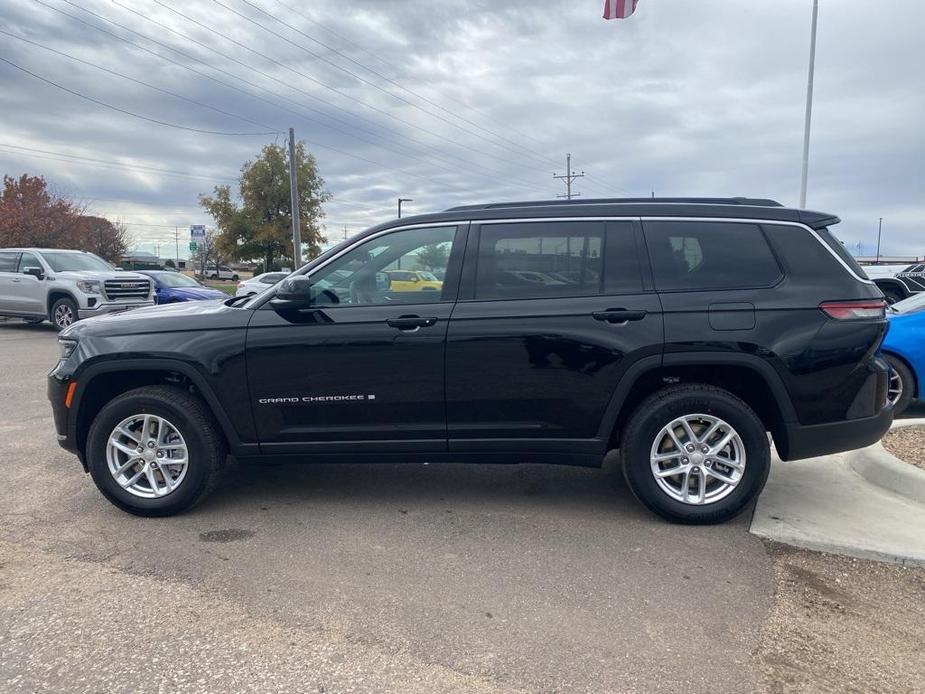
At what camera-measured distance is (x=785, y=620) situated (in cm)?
319

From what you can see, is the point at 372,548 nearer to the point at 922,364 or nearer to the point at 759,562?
the point at 759,562

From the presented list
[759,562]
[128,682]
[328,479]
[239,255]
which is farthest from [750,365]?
[239,255]

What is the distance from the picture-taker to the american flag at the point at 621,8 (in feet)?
51.0

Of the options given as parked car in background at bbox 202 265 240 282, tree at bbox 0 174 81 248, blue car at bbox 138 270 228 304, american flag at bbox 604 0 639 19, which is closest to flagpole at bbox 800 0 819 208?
american flag at bbox 604 0 639 19

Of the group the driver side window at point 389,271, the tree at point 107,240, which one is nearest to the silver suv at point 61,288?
the driver side window at point 389,271

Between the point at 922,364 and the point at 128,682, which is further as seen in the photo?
the point at 922,364

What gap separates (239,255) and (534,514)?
3621 cm

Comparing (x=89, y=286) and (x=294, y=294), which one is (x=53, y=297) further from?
(x=294, y=294)

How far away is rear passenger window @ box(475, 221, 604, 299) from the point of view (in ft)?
14.0

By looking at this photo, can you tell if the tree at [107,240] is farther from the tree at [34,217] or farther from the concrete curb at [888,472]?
the concrete curb at [888,472]

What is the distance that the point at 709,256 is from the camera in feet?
14.0

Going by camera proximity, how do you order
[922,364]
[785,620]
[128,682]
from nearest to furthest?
1. [128,682]
2. [785,620]
3. [922,364]

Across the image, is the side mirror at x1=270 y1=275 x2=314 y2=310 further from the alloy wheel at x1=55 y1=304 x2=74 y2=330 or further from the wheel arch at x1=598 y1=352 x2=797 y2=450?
the alloy wheel at x1=55 y1=304 x2=74 y2=330

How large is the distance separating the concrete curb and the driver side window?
323cm
